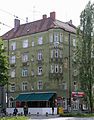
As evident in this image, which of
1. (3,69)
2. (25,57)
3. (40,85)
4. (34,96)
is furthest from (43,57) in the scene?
(3,69)

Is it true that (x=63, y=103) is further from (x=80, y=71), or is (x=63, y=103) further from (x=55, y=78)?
(x=80, y=71)

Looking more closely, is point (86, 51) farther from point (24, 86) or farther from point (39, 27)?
point (24, 86)

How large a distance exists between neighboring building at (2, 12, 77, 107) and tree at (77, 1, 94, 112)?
58.0 feet

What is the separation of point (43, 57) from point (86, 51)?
21.5 metres

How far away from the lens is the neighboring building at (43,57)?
6256 cm

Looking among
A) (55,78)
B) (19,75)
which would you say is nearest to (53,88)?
(55,78)

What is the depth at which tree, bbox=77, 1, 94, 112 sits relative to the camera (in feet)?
139

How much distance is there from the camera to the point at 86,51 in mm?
43844

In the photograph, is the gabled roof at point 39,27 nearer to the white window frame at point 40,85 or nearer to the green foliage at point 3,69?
the white window frame at point 40,85

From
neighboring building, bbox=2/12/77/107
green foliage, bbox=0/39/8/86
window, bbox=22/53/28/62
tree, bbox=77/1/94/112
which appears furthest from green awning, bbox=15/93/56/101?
green foliage, bbox=0/39/8/86

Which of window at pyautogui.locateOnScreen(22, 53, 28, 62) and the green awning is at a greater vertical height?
window at pyautogui.locateOnScreen(22, 53, 28, 62)

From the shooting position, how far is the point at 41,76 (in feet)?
211

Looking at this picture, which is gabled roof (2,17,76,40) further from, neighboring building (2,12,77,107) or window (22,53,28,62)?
window (22,53,28,62)

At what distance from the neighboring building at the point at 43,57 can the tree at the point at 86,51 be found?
58.0 feet
